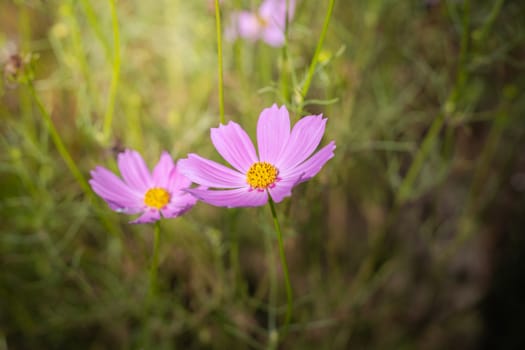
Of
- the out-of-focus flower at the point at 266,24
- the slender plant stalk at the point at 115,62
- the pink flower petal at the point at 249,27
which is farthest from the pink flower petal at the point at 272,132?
the pink flower petal at the point at 249,27

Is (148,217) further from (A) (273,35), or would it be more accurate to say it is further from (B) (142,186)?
(A) (273,35)

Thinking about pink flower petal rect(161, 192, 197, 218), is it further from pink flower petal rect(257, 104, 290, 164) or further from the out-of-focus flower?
the out-of-focus flower

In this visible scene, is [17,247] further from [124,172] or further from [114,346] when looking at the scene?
[124,172]

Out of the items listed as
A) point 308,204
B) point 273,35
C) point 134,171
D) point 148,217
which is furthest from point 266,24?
point 148,217

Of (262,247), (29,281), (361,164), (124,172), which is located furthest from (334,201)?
(29,281)

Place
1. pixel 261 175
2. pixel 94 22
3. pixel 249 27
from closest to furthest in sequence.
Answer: pixel 261 175
pixel 94 22
pixel 249 27

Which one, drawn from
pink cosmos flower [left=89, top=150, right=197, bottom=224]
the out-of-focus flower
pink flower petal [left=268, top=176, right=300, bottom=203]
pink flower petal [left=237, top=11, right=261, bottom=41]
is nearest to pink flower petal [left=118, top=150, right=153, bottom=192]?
pink cosmos flower [left=89, top=150, right=197, bottom=224]

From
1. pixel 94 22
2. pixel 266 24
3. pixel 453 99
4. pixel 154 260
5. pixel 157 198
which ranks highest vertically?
pixel 266 24
